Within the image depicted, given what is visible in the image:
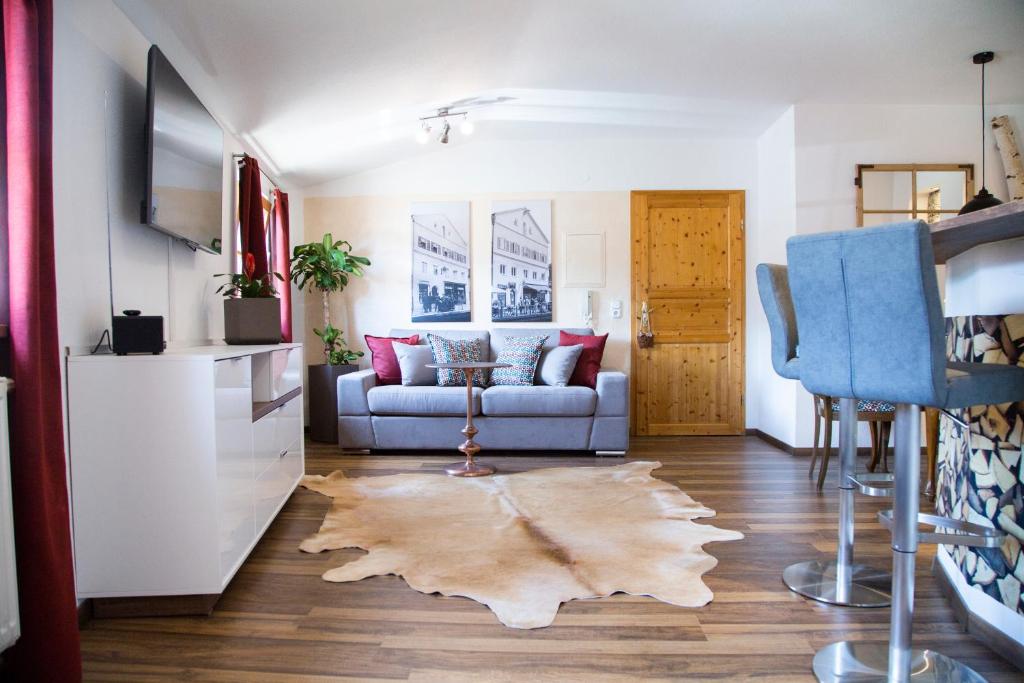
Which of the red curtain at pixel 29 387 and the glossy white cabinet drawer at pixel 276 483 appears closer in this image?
the red curtain at pixel 29 387

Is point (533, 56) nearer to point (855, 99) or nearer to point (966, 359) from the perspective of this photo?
point (855, 99)

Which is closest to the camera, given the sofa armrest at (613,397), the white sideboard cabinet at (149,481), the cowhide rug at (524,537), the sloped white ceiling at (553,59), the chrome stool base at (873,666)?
the chrome stool base at (873,666)

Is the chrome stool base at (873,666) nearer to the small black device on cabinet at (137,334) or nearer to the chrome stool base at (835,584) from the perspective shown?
the chrome stool base at (835,584)

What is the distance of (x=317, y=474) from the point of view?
4.02m

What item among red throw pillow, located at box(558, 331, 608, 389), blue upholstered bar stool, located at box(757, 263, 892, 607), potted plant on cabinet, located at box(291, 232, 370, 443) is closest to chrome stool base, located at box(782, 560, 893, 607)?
blue upholstered bar stool, located at box(757, 263, 892, 607)

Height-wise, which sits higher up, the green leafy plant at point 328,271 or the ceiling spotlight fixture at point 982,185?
the ceiling spotlight fixture at point 982,185

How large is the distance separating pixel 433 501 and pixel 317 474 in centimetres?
108

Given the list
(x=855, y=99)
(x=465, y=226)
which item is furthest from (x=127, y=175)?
(x=855, y=99)

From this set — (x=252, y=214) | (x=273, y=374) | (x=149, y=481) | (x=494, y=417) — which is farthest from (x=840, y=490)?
(x=252, y=214)

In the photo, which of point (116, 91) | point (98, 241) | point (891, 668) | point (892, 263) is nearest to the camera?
point (892, 263)

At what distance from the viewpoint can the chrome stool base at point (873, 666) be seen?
162 centimetres

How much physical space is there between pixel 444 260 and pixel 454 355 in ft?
3.46

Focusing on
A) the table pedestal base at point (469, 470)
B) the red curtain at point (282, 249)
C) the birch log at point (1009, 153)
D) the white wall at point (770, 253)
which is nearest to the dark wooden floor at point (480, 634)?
the table pedestal base at point (469, 470)

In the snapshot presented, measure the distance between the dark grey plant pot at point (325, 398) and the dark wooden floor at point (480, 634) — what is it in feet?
8.08
